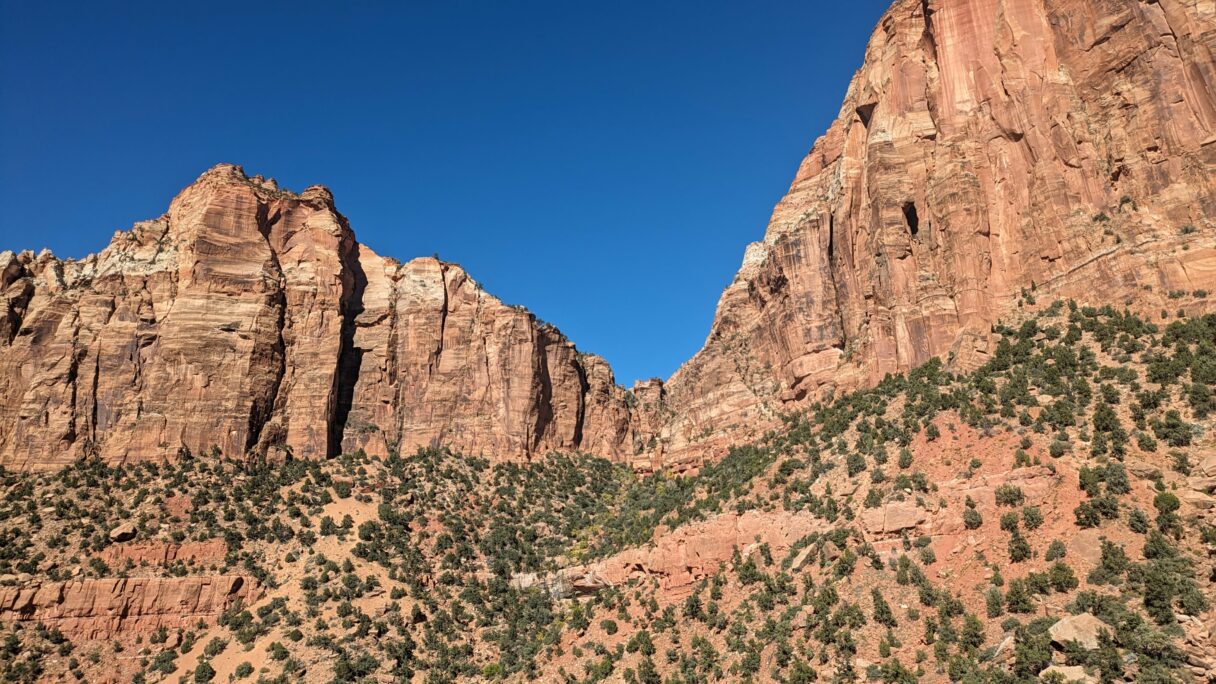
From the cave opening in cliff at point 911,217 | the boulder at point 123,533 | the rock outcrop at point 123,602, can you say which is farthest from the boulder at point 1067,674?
the boulder at point 123,533

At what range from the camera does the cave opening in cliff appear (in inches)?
2201

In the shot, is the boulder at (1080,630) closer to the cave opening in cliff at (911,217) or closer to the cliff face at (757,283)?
the cliff face at (757,283)

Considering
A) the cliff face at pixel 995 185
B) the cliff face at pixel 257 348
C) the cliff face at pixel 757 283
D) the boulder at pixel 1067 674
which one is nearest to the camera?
the boulder at pixel 1067 674

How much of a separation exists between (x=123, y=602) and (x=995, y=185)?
6280 centimetres

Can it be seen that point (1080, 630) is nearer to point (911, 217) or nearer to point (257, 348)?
point (911, 217)

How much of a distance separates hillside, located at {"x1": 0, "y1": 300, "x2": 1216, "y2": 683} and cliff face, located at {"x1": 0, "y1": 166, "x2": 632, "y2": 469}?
390 cm

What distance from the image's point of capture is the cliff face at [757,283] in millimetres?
46000

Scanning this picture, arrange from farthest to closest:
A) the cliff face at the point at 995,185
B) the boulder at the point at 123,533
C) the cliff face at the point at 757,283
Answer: the boulder at the point at 123,533
the cliff face at the point at 757,283
the cliff face at the point at 995,185

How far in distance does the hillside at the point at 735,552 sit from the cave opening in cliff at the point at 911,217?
1159 centimetres

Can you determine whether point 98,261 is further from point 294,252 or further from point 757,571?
point 757,571

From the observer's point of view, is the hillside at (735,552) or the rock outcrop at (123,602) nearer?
the hillside at (735,552)

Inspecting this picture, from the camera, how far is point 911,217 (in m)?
56.4

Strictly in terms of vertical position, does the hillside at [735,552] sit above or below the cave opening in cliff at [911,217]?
below

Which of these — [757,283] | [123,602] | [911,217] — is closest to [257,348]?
[123,602]
